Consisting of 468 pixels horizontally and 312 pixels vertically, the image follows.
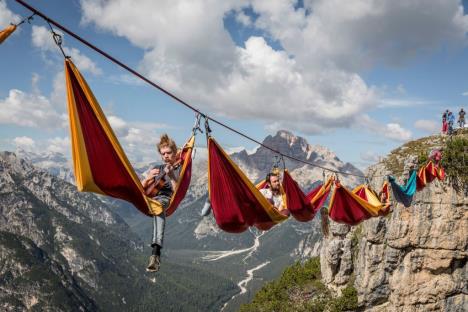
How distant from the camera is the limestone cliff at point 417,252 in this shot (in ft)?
105

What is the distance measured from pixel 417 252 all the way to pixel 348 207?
70.9 ft

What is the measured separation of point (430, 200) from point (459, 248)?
Result: 433 cm

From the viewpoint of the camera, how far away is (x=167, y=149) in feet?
23.7

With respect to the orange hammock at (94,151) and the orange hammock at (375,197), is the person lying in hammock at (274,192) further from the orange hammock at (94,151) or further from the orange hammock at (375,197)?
the orange hammock at (375,197)

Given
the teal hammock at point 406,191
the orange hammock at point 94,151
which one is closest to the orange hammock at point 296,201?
the orange hammock at point 94,151

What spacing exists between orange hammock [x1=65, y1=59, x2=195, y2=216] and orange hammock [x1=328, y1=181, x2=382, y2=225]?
446 inches

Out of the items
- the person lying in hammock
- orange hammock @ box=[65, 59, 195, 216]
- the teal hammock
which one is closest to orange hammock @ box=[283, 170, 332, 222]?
the person lying in hammock

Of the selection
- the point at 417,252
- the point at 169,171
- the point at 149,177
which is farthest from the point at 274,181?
the point at 417,252

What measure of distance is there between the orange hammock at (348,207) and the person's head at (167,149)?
10.0 meters

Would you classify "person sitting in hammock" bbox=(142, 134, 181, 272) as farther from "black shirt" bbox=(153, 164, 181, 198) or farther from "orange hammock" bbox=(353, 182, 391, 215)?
"orange hammock" bbox=(353, 182, 391, 215)

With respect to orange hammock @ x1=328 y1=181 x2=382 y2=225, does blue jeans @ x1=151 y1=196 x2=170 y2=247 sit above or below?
below

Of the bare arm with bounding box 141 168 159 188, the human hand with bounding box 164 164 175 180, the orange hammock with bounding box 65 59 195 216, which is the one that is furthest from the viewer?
the human hand with bounding box 164 164 175 180

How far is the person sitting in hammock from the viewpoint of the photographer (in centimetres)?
633

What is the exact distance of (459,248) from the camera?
1260 inches
